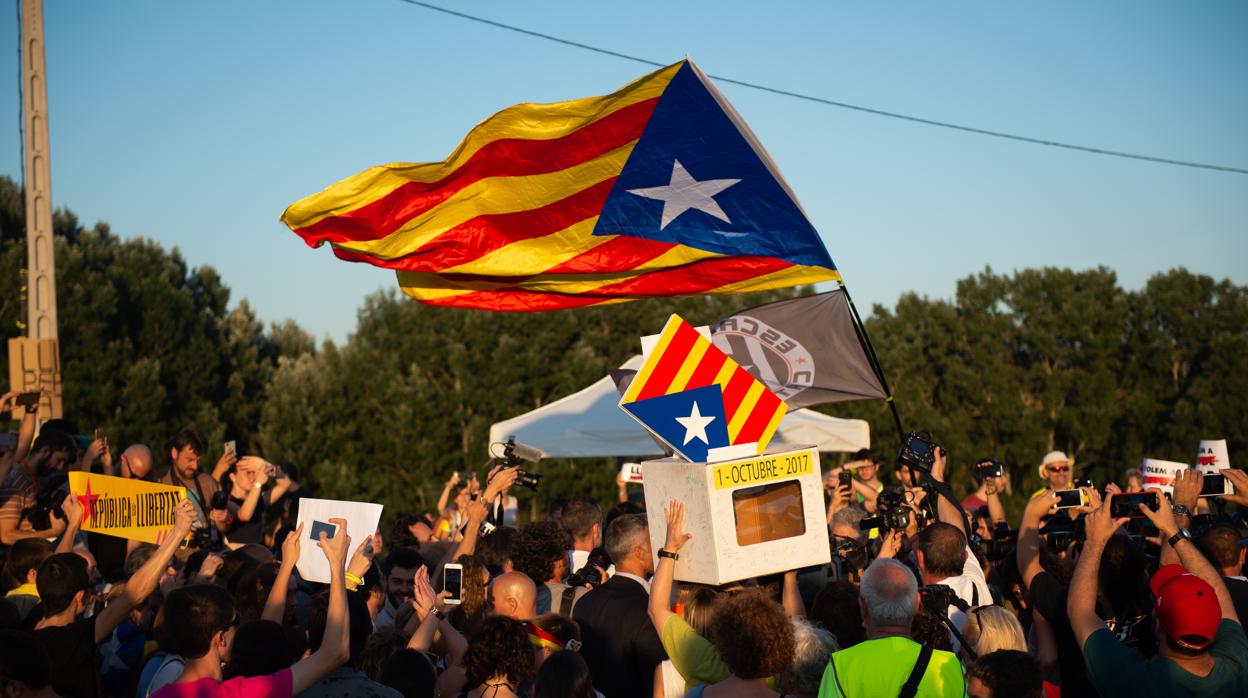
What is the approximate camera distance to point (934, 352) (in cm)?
3061

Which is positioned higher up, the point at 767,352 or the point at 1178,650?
the point at 767,352

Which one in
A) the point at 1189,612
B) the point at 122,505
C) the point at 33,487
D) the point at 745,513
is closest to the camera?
the point at 1189,612

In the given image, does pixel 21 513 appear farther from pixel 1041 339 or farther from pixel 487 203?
pixel 1041 339

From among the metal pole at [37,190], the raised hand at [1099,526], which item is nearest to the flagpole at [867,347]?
the raised hand at [1099,526]

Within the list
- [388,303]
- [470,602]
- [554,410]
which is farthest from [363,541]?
[388,303]

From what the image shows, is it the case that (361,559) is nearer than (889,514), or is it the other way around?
(361,559)

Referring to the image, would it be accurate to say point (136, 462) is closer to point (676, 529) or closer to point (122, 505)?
point (122, 505)

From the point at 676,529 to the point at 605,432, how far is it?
9.06 metres

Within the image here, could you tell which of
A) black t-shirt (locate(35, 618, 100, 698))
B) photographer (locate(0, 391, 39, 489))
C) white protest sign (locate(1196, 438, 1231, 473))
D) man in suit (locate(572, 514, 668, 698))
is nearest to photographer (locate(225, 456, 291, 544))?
photographer (locate(0, 391, 39, 489))

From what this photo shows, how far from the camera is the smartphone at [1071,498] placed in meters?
5.77

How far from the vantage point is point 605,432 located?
13781 mm

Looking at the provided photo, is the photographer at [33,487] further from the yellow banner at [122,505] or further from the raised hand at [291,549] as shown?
the raised hand at [291,549]

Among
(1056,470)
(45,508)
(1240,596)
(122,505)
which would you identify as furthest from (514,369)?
(1240,596)

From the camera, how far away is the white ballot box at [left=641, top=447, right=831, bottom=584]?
4602mm
